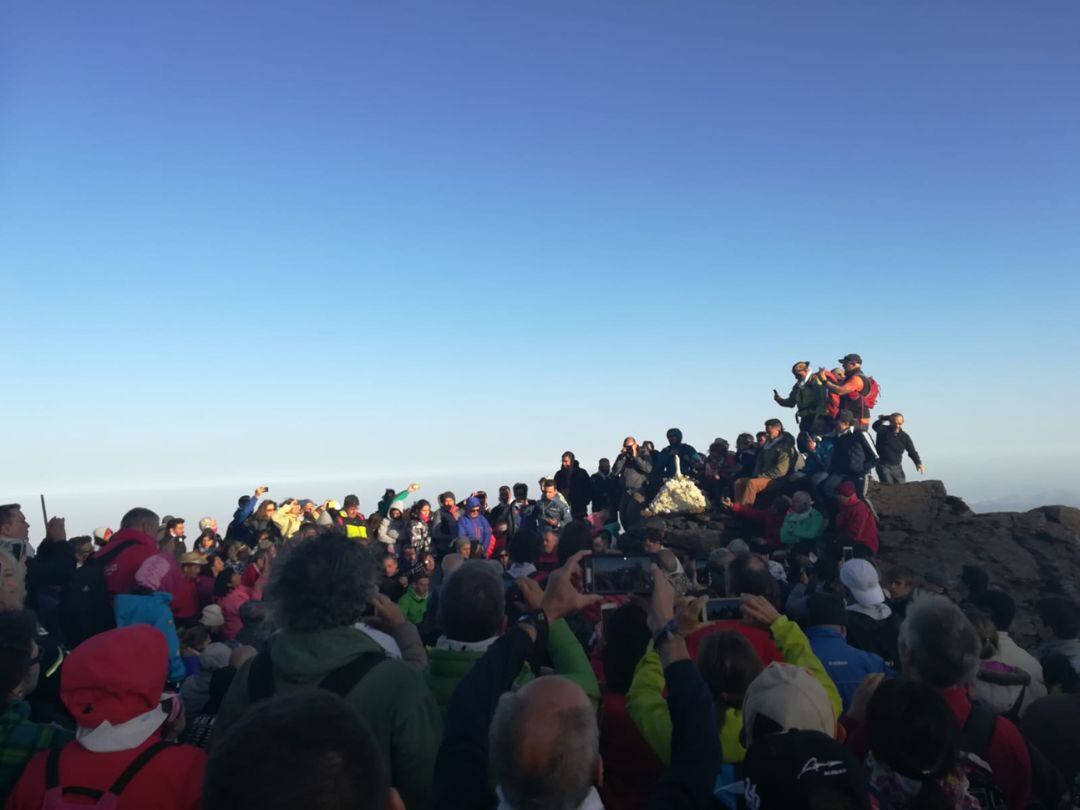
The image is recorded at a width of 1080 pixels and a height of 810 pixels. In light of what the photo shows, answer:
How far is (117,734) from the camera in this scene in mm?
2479

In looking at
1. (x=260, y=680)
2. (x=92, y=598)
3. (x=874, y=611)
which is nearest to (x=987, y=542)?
(x=874, y=611)

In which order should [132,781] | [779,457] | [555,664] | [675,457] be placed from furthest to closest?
[675,457], [779,457], [555,664], [132,781]

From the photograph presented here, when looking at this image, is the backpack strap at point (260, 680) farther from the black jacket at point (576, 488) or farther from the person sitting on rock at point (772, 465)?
the black jacket at point (576, 488)

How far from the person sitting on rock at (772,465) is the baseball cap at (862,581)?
8.02m

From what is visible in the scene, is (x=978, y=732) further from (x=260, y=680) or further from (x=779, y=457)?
(x=779, y=457)

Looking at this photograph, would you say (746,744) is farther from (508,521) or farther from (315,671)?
(508,521)

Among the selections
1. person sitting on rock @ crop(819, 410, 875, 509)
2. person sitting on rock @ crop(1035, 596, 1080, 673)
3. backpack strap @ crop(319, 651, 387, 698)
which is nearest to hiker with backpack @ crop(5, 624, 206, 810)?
backpack strap @ crop(319, 651, 387, 698)

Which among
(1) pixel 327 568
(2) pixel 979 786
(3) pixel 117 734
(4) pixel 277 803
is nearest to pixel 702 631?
(2) pixel 979 786

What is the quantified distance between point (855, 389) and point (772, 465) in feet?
6.46

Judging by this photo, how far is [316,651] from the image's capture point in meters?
2.87

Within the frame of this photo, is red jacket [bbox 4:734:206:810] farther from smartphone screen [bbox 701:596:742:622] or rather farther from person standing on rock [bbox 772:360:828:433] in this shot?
person standing on rock [bbox 772:360:828:433]

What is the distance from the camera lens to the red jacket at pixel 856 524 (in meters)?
10.8

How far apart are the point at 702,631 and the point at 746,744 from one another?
3.46 feet

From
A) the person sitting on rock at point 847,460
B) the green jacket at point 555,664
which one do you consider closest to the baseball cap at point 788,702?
the green jacket at point 555,664
